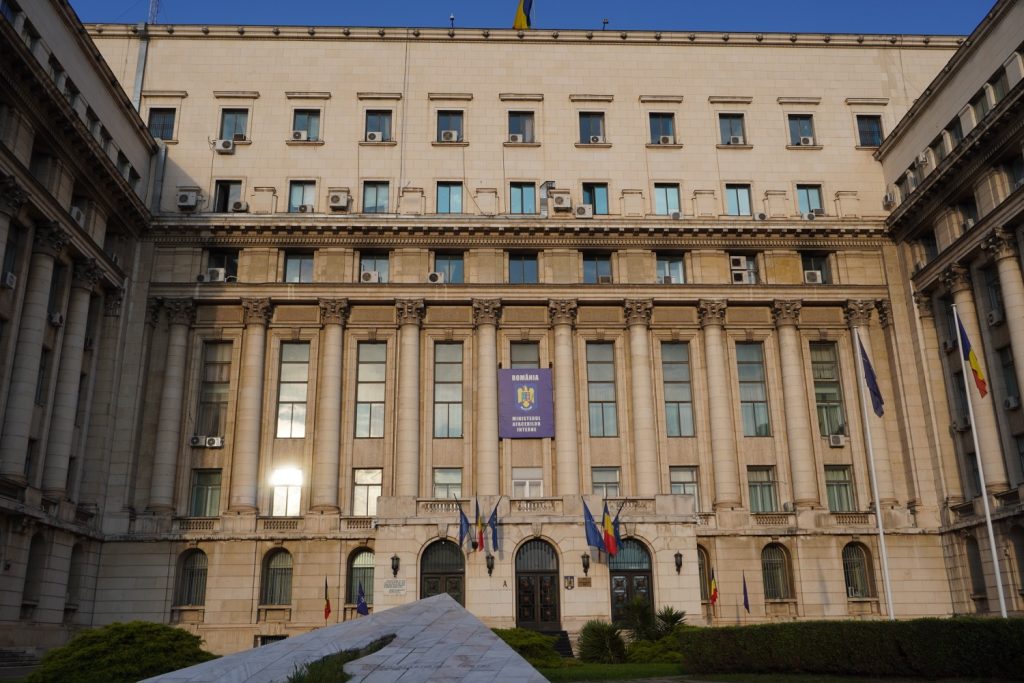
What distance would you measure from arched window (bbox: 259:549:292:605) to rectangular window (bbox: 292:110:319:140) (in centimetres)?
2197

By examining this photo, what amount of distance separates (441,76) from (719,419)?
23853 mm

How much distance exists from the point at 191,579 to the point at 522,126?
93.4 ft

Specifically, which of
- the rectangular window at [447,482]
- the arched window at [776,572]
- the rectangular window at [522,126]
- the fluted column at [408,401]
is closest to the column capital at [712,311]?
the arched window at [776,572]

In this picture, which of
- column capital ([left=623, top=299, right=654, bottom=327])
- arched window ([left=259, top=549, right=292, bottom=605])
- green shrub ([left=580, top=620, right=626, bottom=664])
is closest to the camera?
green shrub ([left=580, top=620, right=626, bottom=664])

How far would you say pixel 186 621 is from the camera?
41.3m

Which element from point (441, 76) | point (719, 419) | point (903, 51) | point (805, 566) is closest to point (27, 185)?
point (441, 76)

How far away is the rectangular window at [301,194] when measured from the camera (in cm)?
4844

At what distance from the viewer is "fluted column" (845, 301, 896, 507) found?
44031mm

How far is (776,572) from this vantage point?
43469 millimetres

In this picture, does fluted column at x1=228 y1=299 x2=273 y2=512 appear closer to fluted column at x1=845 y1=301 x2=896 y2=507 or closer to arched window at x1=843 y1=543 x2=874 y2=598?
arched window at x1=843 y1=543 x2=874 y2=598

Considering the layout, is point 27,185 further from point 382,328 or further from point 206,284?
point 382,328

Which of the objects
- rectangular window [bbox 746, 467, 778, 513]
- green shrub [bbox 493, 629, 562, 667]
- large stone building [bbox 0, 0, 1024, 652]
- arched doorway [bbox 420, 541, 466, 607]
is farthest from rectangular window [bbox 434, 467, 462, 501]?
rectangular window [bbox 746, 467, 778, 513]

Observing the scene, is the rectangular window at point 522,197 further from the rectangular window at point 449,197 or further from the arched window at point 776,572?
the arched window at point 776,572

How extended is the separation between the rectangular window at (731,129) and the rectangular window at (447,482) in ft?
75.9
